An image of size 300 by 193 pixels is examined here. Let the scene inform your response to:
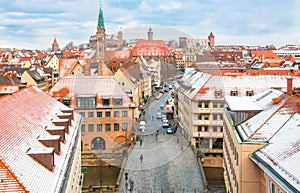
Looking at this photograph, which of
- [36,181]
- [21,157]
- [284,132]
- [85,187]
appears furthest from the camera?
[85,187]

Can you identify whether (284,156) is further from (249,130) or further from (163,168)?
(163,168)

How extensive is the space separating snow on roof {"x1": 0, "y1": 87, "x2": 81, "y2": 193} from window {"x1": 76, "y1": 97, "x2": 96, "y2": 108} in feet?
40.8

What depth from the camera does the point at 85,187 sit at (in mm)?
27922

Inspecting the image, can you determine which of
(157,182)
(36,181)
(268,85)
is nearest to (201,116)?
(268,85)

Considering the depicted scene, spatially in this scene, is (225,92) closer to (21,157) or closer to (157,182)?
(157,182)

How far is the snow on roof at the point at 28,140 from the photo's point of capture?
37.4 ft

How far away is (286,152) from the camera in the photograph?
13234mm

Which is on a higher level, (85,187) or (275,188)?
(275,188)

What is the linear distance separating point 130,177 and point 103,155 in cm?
575

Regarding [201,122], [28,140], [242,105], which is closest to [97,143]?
[201,122]

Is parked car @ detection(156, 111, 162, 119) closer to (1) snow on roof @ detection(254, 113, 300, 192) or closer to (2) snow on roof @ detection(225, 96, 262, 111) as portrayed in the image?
(2) snow on roof @ detection(225, 96, 262, 111)

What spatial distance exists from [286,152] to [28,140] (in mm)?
9313

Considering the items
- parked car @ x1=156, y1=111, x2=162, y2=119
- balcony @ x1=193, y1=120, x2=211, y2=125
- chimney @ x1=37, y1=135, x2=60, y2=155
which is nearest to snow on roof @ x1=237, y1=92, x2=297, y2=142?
chimney @ x1=37, y1=135, x2=60, y2=155

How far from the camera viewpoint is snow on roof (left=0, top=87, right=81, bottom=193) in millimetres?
11398
